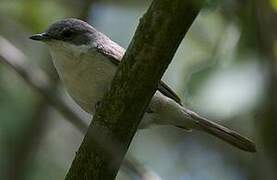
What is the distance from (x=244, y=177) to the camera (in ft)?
17.4

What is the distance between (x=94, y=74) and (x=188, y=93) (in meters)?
1.16

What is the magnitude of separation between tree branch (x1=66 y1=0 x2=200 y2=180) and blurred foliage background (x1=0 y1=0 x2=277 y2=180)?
5.1 inches

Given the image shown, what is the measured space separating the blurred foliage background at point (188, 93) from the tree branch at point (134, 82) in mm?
129

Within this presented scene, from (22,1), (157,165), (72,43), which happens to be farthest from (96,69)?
(157,165)

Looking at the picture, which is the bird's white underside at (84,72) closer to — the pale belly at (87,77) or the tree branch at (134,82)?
the pale belly at (87,77)

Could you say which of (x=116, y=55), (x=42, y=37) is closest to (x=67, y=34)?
(x=42, y=37)

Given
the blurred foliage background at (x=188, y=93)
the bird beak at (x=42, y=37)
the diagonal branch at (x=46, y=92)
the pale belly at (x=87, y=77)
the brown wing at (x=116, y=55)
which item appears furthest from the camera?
the bird beak at (x=42, y=37)

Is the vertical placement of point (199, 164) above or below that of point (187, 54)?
below

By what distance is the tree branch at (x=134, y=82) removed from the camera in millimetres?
2379

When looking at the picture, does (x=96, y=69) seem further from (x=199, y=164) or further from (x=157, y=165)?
(x=157, y=165)

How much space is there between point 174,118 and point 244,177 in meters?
1.32

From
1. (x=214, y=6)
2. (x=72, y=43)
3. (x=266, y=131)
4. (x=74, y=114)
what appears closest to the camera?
(x=214, y=6)

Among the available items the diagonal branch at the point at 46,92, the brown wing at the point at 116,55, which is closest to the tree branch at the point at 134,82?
the diagonal branch at the point at 46,92

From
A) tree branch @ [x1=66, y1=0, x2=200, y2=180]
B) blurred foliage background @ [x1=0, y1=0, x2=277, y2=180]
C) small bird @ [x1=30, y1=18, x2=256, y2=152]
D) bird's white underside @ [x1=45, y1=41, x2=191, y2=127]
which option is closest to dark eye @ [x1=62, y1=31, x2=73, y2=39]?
small bird @ [x1=30, y1=18, x2=256, y2=152]
